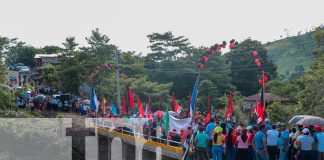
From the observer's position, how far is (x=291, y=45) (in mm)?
170875

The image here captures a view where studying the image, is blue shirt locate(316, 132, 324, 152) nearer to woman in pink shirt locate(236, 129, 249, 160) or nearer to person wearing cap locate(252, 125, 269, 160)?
person wearing cap locate(252, 125, 269, 160)

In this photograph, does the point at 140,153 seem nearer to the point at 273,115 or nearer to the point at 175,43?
the point at 273,115

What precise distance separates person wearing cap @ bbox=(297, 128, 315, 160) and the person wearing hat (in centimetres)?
281

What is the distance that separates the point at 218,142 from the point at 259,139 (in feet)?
5.97

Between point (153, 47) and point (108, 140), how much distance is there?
124ft

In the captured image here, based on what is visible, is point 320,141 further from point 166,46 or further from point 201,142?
point 166,46

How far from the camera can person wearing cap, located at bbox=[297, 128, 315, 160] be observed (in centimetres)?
1538

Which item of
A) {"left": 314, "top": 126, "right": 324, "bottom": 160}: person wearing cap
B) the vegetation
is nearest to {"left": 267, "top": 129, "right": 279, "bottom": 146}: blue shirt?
{"left": 314, "top": 126, "right": 324, "bottom": 160}: person wearing cap

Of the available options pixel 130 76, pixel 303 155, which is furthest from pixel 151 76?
pixel 303 155

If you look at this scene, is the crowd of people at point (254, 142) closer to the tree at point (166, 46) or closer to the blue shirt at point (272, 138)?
the blue shirt at point (272, 138)

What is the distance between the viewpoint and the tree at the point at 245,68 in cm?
7156

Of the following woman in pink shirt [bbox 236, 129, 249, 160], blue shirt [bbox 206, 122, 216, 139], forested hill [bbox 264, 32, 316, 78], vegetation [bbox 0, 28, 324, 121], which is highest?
forested hill [bbox 264, 32, 316, 78]

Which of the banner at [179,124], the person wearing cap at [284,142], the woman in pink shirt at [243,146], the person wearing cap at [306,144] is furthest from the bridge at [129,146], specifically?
the person wearing cap at [306,144]

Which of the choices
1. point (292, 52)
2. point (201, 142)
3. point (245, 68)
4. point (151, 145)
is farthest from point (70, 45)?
point (292, 52)
